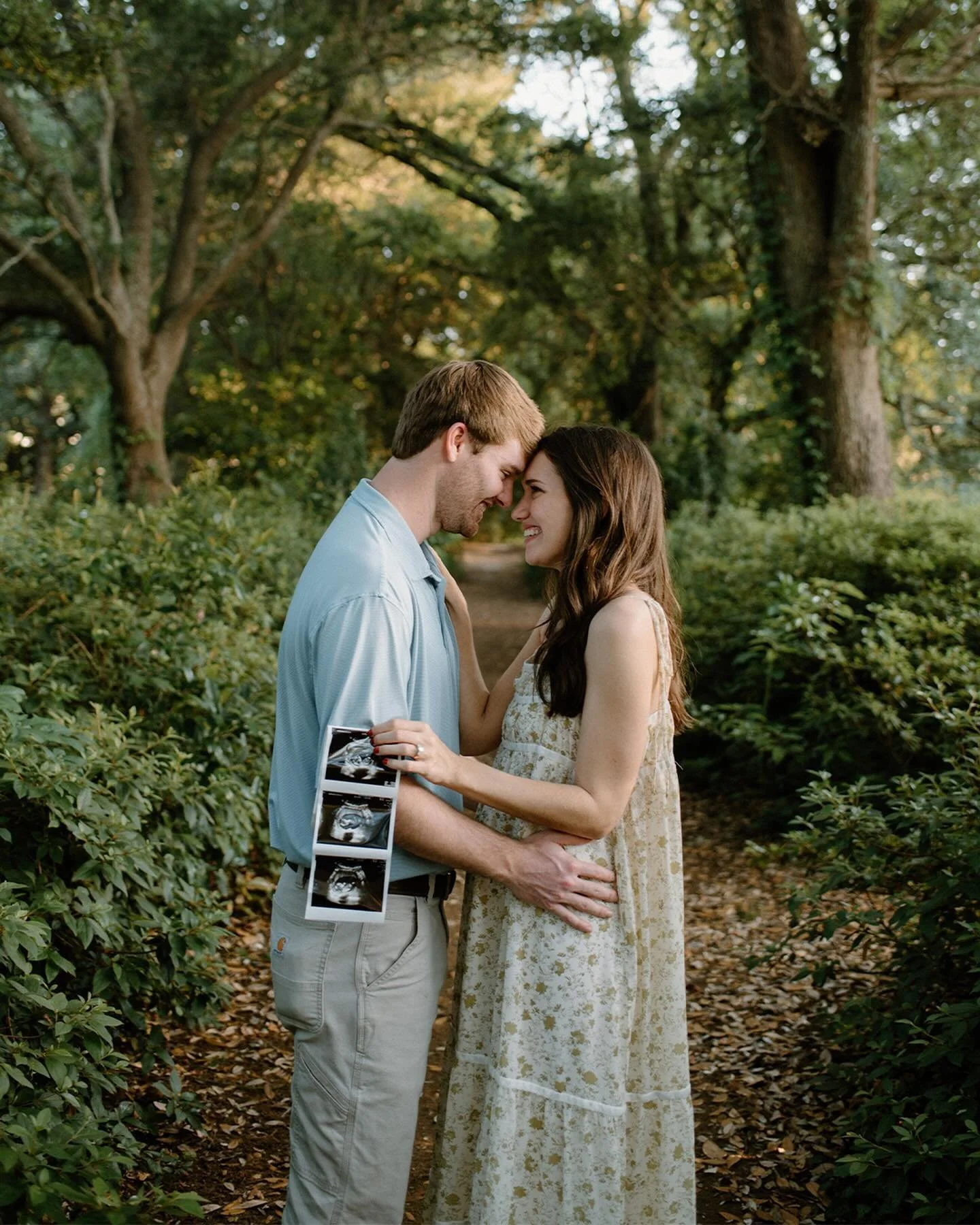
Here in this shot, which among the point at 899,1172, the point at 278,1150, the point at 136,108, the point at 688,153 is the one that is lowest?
the point at 278,1150

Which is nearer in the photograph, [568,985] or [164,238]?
→ [568,985]

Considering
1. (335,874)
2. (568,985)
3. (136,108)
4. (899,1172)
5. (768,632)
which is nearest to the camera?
(335,874)

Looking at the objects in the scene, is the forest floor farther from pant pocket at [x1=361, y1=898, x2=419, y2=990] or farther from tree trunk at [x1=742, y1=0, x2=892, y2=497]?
tree trunk at [x1=742, y1=0, x2=892, y2=497]

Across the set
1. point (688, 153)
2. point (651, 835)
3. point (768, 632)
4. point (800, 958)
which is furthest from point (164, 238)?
point (651, 835)

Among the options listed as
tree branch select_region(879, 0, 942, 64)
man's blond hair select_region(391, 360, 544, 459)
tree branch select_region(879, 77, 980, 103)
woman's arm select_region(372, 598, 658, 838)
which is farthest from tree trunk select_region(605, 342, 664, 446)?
woman's arm select_region(372, 598, 658, 838)

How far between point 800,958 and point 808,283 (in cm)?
772

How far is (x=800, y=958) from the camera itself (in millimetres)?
5164

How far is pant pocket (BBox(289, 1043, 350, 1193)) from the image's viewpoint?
2.32 m

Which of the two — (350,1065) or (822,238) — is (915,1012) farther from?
(822,238)

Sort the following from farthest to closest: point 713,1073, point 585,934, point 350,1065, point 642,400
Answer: point 642,400
point 713,1073
point 585,934
point 350,1065

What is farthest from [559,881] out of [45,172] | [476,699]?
[45,172]

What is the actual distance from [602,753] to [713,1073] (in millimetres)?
2634

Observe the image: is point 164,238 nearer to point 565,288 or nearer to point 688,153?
point 565,288

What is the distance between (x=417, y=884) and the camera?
8.13 feet
